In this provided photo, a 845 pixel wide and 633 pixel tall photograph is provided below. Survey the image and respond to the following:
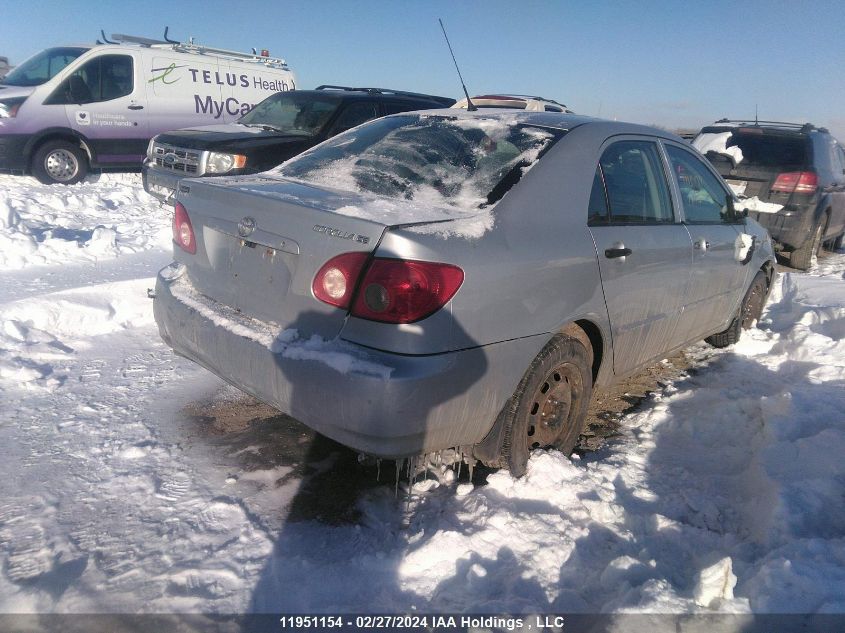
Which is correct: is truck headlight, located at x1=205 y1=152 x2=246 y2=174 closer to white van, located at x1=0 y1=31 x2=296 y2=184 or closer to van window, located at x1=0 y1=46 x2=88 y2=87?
white van, located at x1=0 y1=31 x2=296 y2=184

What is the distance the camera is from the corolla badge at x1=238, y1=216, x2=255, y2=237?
2.65 m

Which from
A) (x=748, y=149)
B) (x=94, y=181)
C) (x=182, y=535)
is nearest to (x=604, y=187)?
(x=182, y=535)

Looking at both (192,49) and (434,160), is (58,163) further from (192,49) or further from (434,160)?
(434,160)

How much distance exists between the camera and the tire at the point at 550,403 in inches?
107

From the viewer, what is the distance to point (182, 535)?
8.04ft

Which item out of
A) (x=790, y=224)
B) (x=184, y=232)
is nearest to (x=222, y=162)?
(x=184, y=232)

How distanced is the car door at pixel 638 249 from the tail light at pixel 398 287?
3.23 ft

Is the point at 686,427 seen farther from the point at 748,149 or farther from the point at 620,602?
the point at 748,149

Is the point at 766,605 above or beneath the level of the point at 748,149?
beneath

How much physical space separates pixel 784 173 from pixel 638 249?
5.60m

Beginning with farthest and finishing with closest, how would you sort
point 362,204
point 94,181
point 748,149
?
point 94,181 → point 748,149 → point 362,204

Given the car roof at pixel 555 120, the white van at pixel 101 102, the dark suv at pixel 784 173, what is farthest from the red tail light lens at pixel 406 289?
the white van at pixel 101 102

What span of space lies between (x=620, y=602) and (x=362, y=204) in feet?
5.75

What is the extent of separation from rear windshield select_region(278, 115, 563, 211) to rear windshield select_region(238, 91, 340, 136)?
432 centimetres
